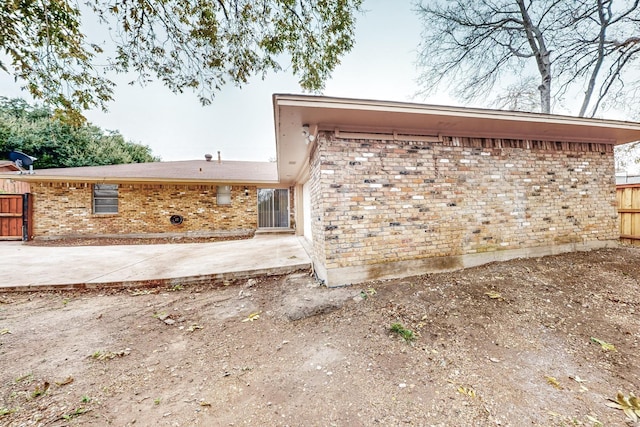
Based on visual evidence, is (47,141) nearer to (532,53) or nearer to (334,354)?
(334,354)

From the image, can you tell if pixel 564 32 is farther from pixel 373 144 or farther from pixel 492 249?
pixel 373 144

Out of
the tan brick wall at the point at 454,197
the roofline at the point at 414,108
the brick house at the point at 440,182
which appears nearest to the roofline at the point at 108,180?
the brick house at the point at 440,182

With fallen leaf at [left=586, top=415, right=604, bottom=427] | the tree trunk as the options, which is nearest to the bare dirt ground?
fallen leaf at [left=586, top=415, right=604, bottom=427]

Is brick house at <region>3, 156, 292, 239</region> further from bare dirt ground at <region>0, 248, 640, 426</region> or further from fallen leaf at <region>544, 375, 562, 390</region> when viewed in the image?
fallen leaf at <region>544, 375, 562, 390</region>

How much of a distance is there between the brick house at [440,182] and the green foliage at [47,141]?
65.6 feet

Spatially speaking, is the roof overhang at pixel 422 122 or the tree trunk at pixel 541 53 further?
the tree trunk at pixel 541 53

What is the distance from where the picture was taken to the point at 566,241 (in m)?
4.92

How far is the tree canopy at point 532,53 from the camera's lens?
757 cm

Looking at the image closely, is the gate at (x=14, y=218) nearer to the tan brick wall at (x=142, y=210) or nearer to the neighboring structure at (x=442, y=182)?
the tan brick wall at (x=142, y=210)

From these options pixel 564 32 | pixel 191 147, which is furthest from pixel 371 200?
pixel 191 147

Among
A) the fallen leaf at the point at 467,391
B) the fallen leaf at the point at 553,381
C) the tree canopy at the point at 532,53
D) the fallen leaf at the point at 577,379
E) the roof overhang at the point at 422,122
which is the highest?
the tree canopy at the point at 532,53

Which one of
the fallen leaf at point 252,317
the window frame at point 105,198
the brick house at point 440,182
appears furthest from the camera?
the window frame at point 105,198

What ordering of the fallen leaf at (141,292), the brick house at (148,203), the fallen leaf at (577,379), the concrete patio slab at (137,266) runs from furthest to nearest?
the brick house at (148,203) → the concrete patio slab at (137,266) → the fallen leaf at (141,292) → the fallen leaf at (577,379)

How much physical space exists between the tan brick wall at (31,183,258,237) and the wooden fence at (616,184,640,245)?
38.1 ft
